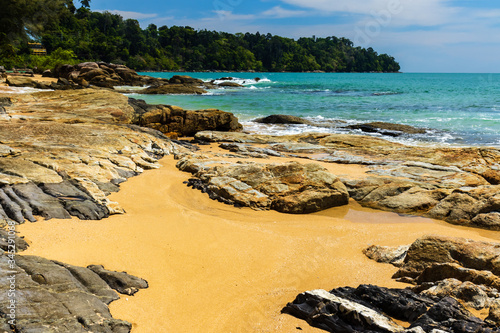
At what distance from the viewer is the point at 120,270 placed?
3.88 m

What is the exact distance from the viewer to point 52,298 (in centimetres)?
273

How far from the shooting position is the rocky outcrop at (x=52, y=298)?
95.7 inches

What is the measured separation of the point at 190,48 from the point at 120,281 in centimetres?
13723

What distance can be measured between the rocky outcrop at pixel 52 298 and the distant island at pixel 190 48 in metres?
69.3

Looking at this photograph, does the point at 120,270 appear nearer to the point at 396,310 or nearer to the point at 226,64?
the point at 396,310

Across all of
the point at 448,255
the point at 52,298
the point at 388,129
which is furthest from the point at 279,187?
the point at 388,129

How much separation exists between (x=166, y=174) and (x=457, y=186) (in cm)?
629

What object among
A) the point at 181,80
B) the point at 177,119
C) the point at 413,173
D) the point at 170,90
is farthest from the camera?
the point at 181,80

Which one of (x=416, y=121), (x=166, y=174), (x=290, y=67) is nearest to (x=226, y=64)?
(x=290, y=67)

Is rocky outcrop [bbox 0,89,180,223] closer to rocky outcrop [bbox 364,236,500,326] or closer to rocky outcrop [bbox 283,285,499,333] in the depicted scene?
rocky outcrop [bbox 283,285,499,333]

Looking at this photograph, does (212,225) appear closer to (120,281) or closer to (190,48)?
(120,281)

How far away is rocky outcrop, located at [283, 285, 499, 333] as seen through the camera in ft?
8.85

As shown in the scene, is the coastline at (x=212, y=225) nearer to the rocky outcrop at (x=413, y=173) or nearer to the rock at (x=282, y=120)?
the rocky outcrop at (x=413, y=173)

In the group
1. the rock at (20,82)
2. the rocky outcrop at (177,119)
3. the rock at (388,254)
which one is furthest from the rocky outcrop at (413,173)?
the rock at (20,82)
